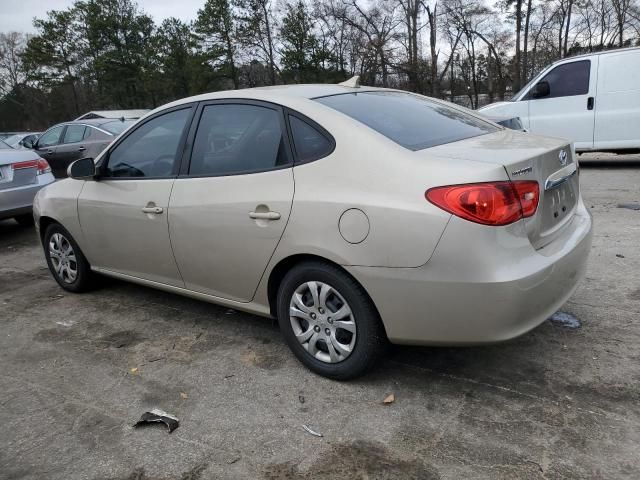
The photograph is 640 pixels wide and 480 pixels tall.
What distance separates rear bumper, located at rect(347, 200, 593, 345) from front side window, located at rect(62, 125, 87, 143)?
1000cm

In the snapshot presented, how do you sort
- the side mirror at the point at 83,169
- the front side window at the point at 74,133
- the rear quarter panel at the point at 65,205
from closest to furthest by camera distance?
the side mirror at the point at 83,169
the rear quarter panel at the point at 65,205
the front side window at the point at 74,133

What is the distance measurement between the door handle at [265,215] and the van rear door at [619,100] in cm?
801

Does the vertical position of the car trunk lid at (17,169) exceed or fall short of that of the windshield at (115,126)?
it falls short

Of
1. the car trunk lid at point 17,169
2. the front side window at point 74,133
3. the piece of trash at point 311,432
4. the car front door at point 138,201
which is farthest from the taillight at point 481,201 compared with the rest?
the front side window at point 74,133

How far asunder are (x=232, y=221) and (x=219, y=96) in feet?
2.95

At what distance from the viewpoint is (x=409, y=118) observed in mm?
3162

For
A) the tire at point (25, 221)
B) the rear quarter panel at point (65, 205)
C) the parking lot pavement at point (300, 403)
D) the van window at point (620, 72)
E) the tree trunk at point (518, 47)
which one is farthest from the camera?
the tree trunk at point (518, 47)

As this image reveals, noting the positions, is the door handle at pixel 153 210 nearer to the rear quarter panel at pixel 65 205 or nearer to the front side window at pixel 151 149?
the front side window at pixel 151 149

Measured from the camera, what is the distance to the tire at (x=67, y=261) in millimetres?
4496

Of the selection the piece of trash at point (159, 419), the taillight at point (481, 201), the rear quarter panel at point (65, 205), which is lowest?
the piece of trash at point (159, 419)

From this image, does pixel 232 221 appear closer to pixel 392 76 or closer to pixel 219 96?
pixel 219 96

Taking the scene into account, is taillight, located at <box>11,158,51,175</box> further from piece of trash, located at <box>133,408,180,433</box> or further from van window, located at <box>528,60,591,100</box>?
van window, located at <box>528,60,591,100</box>

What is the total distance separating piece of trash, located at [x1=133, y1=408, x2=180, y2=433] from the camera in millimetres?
2662

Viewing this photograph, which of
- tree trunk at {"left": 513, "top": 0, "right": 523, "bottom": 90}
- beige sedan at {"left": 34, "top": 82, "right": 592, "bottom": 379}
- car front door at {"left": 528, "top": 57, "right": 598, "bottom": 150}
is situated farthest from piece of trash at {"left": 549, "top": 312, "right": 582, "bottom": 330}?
tree trunk at {"left": 513, "top": 0, "right": 523, "bottom": 90}
